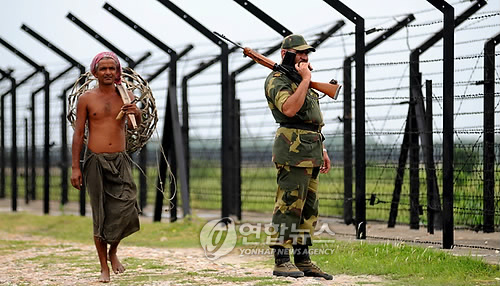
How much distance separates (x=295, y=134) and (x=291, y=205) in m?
0.53

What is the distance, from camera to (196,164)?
45.1 feet

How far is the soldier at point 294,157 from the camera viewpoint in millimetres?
6559

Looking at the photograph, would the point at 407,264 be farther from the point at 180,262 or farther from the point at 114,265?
the point at 114,265

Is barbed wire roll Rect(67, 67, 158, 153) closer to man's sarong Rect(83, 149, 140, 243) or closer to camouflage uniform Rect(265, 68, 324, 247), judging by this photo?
man's sarong Rect(83, 149, 140, 243)

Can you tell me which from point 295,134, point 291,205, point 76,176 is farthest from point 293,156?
point 76,176

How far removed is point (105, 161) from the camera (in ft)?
22.6

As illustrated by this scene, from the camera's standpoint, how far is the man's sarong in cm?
688

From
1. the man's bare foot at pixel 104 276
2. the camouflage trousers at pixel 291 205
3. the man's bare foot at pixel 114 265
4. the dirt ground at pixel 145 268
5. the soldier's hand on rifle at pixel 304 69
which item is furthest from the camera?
the man's bare foot at pixel 114 265

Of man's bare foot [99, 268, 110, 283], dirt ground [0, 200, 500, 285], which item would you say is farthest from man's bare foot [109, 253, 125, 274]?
man's bare foot [99, 268, 110, 283]

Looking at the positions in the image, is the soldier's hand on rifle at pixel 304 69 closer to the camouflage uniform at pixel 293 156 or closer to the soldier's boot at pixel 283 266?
the camouflage uniform at pixel 293 156

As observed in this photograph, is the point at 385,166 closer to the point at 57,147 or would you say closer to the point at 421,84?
the point at 421,84

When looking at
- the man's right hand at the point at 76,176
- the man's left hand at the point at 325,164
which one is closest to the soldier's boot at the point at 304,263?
the man's left hand at the point at 325,164

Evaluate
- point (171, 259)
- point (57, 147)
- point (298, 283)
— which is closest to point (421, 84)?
point (171, 259)

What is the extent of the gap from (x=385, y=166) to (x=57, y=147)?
6.80 metres
